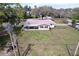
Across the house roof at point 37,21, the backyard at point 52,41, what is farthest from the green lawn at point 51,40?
the house roof at point 37,21

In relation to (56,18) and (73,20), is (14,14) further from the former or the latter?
(73,20)

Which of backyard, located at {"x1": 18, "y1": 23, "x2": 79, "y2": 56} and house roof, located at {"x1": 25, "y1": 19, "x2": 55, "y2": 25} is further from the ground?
house roof, located at {"x1": 25, "y1": 19, "x2": 55, "y2": 25}

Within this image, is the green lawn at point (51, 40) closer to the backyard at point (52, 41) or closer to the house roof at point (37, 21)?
the backyard at point (52, 41)

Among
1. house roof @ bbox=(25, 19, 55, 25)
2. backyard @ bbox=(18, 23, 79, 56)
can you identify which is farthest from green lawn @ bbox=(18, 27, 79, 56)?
house roof @ bbox=(25, 19, 55, 25)

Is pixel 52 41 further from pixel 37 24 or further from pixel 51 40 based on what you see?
pixel 37 24

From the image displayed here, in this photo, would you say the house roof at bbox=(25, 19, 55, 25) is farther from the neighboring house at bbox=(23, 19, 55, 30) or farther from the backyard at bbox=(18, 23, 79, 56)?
the backyard at bbox=(18, 23, 79, 56)

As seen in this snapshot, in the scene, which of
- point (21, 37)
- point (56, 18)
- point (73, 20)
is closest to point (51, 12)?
point (56, 18)

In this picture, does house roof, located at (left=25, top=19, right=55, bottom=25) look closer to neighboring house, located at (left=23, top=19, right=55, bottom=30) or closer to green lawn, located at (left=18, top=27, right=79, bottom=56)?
neighboring house, located at (left=23, top=19, right=55, bottom=30)
